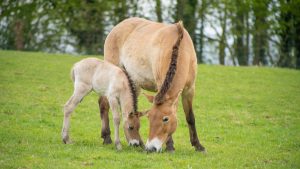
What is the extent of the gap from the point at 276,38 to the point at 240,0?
3.92m

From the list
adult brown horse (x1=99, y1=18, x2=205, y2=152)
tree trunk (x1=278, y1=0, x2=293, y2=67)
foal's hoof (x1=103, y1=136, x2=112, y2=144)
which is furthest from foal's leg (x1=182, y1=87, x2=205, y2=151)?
tree trunk (x1=278, y1=0, x2=293, y2=67)

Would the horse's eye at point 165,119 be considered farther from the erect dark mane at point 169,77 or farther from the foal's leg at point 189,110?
the foal's leg at point 189,110

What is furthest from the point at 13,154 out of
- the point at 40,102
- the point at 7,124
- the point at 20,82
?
the point at 20,82

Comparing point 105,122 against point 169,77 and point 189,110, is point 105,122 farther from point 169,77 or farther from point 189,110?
point 169,77

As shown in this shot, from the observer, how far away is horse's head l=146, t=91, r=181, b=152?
26.7 feet

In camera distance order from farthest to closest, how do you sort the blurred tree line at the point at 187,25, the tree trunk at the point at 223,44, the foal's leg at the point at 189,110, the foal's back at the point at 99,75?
the tree trunk at the point at 223,44
the blurred tree line at the point at 187,25
the foal's leg at the point at 189,110
the foal's back at the point at 99,75

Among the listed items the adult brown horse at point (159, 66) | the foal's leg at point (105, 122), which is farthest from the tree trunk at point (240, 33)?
the foal's leg at point (105, 122)

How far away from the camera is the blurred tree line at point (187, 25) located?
1168 inches

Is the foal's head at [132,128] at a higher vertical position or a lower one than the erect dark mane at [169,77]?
lower

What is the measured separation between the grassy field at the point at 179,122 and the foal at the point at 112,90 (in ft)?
1.14

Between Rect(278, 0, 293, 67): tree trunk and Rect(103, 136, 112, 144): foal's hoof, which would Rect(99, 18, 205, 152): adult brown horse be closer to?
Rect(103, 136, 112, 144): foal's hoof

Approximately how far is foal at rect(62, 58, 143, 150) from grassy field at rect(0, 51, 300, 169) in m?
0.35

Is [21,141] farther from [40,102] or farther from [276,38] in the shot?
[276,38]

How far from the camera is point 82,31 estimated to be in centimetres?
2980
